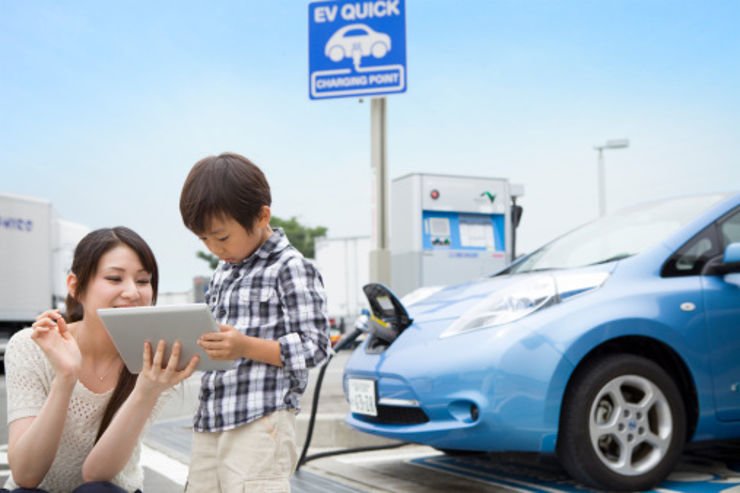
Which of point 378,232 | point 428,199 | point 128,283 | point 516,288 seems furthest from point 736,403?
point 428,199

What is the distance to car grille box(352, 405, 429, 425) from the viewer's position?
406 centimetres

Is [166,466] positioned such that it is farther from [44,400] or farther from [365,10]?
[365,10]

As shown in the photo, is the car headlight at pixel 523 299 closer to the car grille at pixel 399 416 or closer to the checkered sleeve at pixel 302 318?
the car grille at pixel 399 416

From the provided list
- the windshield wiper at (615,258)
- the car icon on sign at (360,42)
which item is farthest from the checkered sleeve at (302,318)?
the car icon on sign at (360,42)

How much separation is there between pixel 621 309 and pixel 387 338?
45.0 inches

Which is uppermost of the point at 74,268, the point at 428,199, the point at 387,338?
the point at 428,199

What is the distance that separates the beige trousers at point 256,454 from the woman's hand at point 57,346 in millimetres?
454

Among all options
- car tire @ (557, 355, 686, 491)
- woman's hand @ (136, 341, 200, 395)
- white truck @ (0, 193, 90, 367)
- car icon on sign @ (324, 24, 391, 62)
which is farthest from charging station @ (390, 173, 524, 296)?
woman's hand @ (136, 341, 200, 395)

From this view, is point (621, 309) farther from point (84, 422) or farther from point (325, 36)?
point (325, 36)

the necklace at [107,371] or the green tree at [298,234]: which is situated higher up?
the green tree at [298,234]

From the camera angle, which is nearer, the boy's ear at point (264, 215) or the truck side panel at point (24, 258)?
the boy's ear at point (264, 215)

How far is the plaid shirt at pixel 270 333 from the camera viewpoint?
2.31 metres

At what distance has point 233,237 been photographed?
91.2 inches

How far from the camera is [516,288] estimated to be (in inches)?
162
